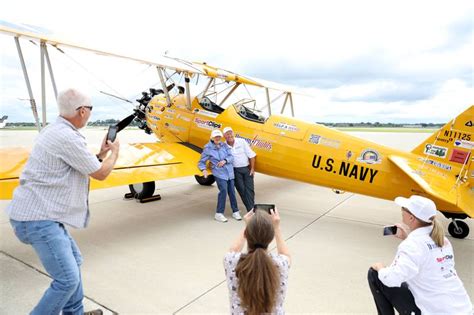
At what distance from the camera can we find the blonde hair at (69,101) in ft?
6.59

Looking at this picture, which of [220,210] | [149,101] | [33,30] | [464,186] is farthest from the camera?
[149,101]

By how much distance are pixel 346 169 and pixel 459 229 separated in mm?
1807

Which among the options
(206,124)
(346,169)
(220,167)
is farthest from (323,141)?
(206,124)

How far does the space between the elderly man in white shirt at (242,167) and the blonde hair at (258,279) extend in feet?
13.5

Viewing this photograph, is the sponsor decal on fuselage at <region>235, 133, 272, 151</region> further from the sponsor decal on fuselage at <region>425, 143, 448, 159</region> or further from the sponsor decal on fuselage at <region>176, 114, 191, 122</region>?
the sponsor decal on fuselage at <region>425, 143, 448, 159</region>

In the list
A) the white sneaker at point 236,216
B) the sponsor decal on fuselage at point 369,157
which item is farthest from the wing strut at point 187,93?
the sponsor decal on fuselage at point 369,157

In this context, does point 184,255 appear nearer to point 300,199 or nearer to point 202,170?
point 202,170

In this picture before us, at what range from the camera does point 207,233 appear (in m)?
4.68

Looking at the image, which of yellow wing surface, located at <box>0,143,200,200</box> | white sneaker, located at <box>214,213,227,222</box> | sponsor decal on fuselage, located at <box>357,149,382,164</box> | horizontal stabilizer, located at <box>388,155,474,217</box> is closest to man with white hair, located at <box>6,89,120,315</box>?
yellow wing surface, located at <box>0,143,200,200</box>

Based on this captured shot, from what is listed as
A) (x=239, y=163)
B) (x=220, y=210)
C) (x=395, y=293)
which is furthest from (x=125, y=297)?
(x=239, y=163)

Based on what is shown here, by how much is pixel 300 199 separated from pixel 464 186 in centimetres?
326

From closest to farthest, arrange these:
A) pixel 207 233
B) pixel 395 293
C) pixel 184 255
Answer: pixel 395 293 < pixel 184 255 < pixel 207 233

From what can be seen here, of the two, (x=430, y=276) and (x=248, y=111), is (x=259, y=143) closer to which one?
(x=248, y=111)

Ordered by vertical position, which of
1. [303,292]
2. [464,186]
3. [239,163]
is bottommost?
[303,292]
